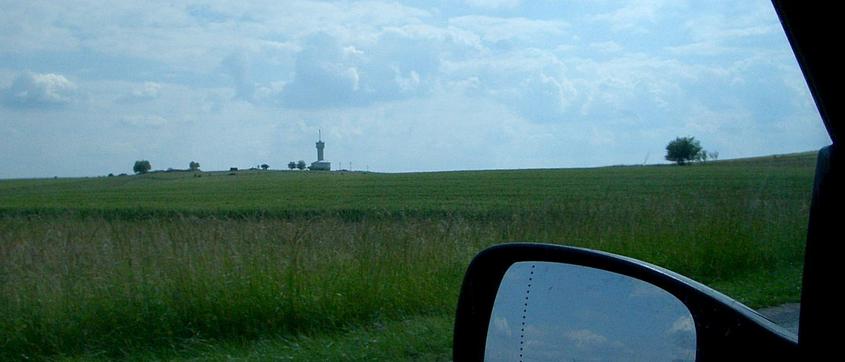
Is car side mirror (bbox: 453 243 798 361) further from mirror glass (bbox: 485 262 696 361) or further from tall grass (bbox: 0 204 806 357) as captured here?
tall grass (bbox: 0 204 806 357)

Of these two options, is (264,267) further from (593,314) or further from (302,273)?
(593,314)

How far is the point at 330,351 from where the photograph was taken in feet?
20.4

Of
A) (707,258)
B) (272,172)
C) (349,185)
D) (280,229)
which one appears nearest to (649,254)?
(707,258)

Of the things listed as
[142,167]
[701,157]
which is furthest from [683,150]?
[142,167]

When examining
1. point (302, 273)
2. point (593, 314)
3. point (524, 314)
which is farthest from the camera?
point (302, 273)

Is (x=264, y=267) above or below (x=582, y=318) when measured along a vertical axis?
below

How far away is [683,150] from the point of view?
189 ft

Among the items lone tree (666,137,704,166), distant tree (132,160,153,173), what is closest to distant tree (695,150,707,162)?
lone tree (666,137,704,166)

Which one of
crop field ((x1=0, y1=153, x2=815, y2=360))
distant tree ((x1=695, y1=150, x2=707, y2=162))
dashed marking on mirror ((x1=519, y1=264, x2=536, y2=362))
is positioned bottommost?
crop field ((x1=0, y1=153, x2=815, y2=360))

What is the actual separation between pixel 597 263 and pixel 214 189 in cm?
4397

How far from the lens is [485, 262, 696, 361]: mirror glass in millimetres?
Result: 1880

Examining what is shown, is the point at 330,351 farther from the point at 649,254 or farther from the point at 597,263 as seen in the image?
the point at 649,254

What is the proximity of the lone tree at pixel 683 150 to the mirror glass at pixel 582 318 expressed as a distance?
57.3 meters

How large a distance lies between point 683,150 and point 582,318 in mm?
58540
